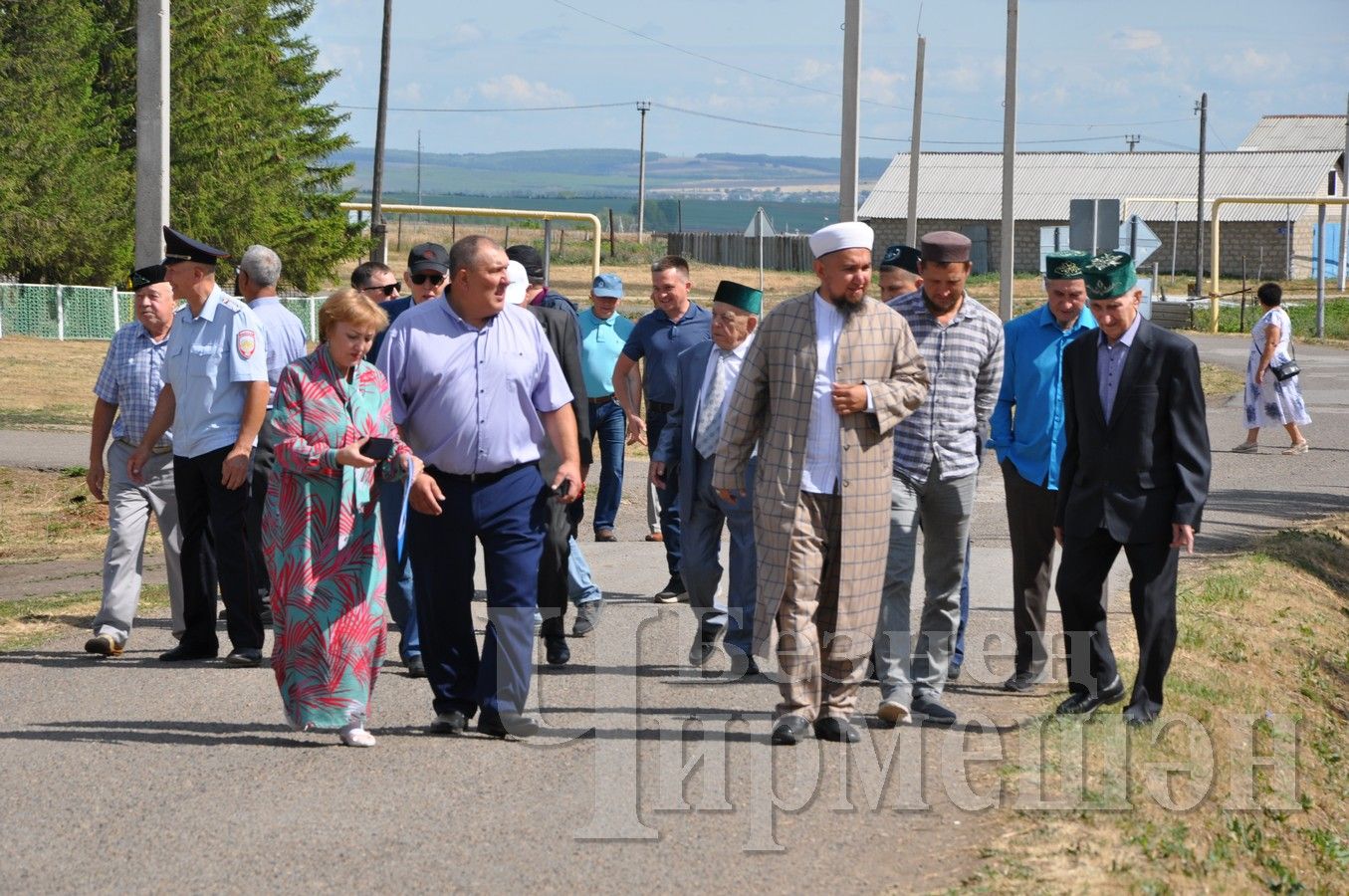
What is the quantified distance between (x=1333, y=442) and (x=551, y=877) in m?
17.7

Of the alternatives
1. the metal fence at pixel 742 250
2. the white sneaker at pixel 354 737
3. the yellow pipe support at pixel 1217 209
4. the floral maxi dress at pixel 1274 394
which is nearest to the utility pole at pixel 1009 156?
the floral maxi dress at pixel 1274 394

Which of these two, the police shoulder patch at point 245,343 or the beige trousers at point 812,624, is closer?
the beige trousers at point 812,624

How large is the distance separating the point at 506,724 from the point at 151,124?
7.96 meters

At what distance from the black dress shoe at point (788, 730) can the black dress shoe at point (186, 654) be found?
316 cm

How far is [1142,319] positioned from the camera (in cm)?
711

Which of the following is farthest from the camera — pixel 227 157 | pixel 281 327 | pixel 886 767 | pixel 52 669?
pixel 227 157

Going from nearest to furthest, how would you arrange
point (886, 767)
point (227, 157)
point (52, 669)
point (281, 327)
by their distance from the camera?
point (886, 767) → point (52, 669) → point (281, 327) → point (227, 157)

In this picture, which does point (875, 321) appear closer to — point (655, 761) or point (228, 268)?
point (655, 761)

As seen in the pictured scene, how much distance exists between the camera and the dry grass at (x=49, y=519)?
506 inches

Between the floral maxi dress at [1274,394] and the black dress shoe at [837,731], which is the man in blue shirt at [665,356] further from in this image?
the floral maxi dress at [1274,394]

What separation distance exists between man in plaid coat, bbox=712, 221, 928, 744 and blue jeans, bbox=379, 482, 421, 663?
189 cm

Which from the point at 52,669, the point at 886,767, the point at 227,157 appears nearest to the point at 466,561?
the point at 886,767

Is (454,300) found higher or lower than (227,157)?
lower

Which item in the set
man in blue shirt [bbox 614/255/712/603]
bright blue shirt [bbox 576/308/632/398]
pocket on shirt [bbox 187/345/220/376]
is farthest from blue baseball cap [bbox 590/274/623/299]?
pocket on shirt [bbox 187/345/220/376]
